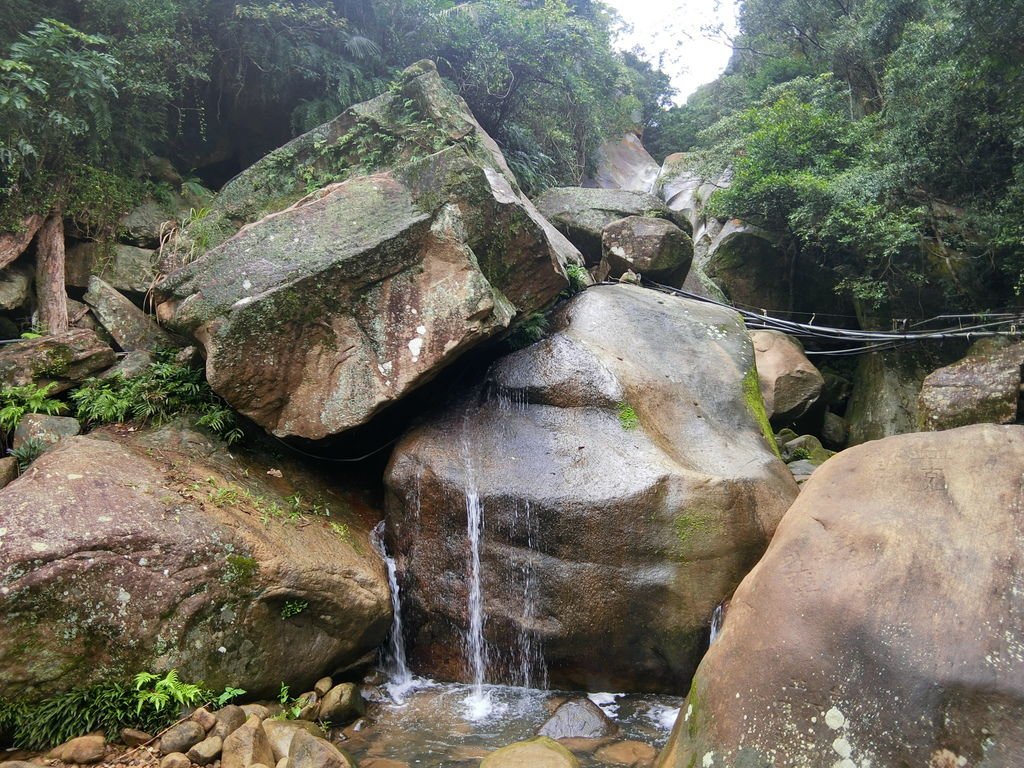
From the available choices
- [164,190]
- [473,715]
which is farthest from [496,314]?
[164,190]

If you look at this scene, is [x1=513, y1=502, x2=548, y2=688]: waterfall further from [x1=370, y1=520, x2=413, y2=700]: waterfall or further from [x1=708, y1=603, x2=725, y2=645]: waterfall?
[x1=708, y1=603, x2=725, y2=645]: waterfall

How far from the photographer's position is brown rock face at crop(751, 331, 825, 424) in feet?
42.2

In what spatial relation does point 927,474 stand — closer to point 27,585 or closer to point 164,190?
point 27,585

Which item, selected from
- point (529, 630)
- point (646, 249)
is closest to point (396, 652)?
point (529, 630)

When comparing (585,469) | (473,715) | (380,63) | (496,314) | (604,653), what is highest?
(380,63)

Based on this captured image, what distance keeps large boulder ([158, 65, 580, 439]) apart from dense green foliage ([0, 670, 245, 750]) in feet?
9.40

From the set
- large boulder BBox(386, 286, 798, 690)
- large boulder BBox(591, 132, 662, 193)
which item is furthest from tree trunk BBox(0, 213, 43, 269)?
large boulder BBox(591, 132, 662, 193)

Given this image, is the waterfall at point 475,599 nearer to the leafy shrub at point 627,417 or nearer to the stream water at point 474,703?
the stream water at point 474,703

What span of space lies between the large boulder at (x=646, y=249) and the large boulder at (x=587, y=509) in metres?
3.87

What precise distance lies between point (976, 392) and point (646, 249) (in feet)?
18.1

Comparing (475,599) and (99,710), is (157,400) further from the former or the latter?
(475,599)

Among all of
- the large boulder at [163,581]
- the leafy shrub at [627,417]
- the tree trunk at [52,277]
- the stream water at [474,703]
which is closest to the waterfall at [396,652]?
the stream water at [474,703]

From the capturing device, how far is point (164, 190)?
36.9 ft

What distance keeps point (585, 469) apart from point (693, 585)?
1.56 metres
